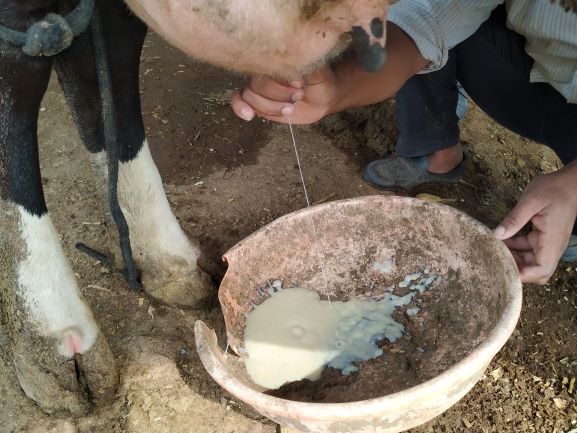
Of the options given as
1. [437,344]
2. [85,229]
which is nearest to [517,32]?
[437,344]

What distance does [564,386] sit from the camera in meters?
1.82

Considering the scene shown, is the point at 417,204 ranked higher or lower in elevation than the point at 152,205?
higher

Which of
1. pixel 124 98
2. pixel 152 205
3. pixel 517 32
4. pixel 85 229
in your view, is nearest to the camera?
pixel 124 98

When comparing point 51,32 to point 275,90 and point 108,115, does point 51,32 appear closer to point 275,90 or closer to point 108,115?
point 108,115

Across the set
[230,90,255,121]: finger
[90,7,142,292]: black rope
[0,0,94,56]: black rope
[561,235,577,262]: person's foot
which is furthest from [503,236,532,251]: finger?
[0,0,94,56]: black rope

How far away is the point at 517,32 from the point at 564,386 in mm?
972

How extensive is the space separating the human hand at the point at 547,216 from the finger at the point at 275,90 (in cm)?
56

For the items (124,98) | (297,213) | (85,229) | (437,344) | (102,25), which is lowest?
(85,229)

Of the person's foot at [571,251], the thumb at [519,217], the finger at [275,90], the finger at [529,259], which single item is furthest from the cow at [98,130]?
the person's foot at [571,251]

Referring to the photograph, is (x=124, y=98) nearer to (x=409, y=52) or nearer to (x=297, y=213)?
(x=297, y=213)

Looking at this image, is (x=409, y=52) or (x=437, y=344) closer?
(x=437, y=344)

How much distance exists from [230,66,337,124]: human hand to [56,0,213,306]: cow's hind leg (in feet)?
0.99

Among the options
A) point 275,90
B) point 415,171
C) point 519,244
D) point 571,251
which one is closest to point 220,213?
point 415,171

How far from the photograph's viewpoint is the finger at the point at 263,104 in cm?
157
